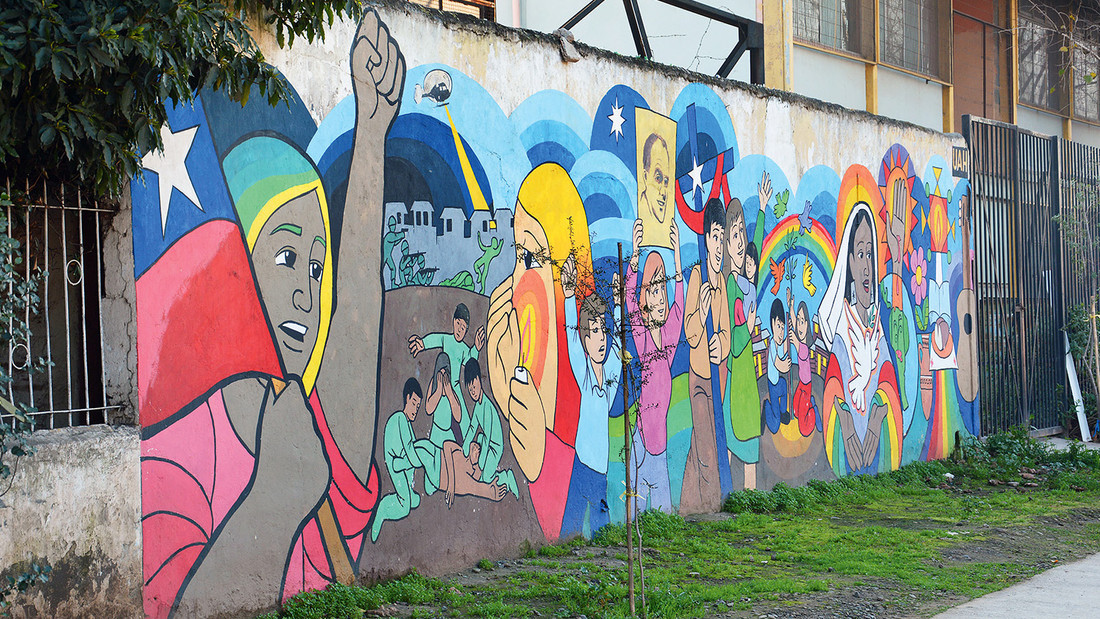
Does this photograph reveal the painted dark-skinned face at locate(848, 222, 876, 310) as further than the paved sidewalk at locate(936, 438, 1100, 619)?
Yes

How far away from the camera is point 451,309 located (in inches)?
263

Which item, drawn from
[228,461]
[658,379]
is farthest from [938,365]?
[228,461]

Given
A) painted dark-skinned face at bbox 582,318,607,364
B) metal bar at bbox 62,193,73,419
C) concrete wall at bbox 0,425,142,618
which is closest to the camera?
concrete wall at bbox 0,425,142,618

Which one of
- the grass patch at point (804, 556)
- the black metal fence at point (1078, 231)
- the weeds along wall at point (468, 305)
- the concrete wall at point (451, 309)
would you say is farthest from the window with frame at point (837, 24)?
the grass patch at point (804, 556)

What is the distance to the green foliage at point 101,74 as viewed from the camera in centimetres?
388

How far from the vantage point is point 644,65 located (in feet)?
26.9

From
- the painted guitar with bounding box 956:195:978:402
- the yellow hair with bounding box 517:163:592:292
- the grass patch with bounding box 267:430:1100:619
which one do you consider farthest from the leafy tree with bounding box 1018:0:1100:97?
the yellow hair with bounding box 517:163:592:292

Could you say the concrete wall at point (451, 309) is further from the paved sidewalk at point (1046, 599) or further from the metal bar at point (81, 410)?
the paved sidewalk at point (1046, 599)

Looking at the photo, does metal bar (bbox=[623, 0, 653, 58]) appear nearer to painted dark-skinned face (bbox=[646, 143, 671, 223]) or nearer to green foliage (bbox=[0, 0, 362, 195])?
painted dark-skinned face (bbox=[646, 143, 671, 223])

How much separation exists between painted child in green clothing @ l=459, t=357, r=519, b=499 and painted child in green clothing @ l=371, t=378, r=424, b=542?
42cm

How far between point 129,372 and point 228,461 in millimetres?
690

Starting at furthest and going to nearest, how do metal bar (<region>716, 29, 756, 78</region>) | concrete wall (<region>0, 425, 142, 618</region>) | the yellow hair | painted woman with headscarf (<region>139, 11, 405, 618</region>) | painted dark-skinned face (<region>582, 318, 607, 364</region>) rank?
metal bar (<region>716, 29, 756, 78</region>) → painted dark-skinned face (<region>582, 318, 607, 364</region>) → the yellow hair → painted woman with headscarf (<region>139, 11, 405, 618</region>) → concrete wall (<region>0, 425, 142, 618</region>)

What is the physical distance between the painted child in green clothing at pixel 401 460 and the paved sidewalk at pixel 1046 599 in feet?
9.98

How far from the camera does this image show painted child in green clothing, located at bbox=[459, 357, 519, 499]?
22.2 feet
